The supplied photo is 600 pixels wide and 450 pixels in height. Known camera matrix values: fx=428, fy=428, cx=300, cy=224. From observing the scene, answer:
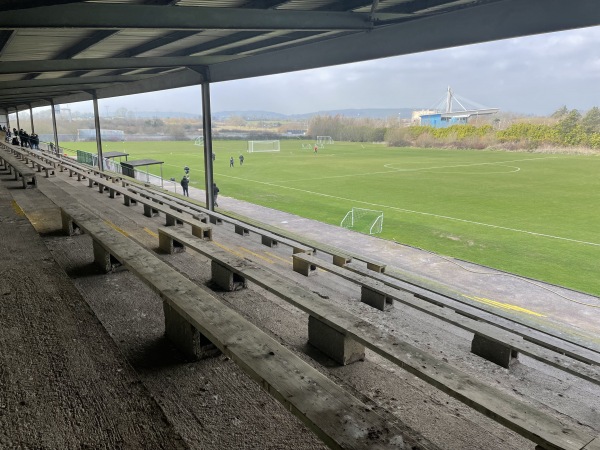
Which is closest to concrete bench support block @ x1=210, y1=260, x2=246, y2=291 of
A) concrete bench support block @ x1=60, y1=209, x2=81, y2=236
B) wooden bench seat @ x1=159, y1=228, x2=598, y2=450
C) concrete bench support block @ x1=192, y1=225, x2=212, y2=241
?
wooden bench seat @ x1=159, y1=228, x2=598, y2=450

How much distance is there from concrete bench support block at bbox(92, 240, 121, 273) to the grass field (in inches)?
627

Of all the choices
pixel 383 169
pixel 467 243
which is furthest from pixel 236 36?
pixel 383 169

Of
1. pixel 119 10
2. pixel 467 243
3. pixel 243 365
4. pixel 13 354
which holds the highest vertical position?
pixel 119 10

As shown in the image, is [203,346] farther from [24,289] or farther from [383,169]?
[383,169]

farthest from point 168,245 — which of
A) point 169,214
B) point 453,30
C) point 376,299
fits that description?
point 453,30

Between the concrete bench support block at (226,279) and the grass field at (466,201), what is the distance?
1510cm

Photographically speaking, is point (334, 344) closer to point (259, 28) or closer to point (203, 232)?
point (203, 232)

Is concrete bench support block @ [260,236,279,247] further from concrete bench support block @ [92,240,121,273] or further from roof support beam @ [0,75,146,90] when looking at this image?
roof support beam @ [0,75,146,90]

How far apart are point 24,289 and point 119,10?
3.92 meters

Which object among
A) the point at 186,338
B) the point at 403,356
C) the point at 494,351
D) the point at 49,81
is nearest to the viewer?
the point at 403,356

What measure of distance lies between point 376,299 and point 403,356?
2579 mm

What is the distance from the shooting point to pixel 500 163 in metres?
59.5

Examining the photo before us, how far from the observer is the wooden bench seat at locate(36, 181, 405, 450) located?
1.68 m

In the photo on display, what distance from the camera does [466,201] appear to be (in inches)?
1289
